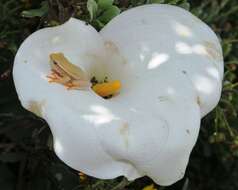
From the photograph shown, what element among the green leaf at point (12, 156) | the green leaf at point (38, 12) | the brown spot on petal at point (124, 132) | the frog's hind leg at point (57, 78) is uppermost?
the frog's hind leg at point (57, 78)

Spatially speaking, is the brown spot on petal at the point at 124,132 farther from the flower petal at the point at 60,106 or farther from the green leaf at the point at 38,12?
the green leaf at the point at 38,12

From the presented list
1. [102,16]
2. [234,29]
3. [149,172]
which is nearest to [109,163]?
[149,172]

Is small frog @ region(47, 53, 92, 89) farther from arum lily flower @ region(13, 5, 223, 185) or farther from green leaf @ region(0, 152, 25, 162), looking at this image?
green leaf @ region(0, 152, 25, 162)

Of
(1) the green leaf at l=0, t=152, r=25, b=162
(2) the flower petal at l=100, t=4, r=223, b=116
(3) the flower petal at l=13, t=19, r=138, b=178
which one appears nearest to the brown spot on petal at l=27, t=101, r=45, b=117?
(3) the flower petal at l=13, t=19, r=138, b=178

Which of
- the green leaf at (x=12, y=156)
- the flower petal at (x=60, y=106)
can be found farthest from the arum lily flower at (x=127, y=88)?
the green leaf at (x=12, y=156)

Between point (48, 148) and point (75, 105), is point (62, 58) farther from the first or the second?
point (48, 148)
